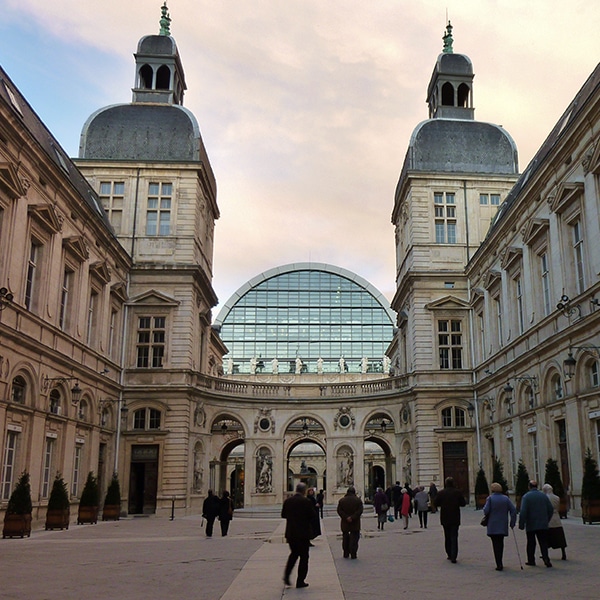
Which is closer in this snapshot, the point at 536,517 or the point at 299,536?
the point at 299,536

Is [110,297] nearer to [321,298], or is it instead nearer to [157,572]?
[157,572]

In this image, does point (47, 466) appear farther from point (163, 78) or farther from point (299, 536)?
point (163, 78)

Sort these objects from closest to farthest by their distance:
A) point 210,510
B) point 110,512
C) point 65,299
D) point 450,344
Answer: point 210,510 → point 65,299 → point 110,512 → point 450,344

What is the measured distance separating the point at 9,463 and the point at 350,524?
1460cm

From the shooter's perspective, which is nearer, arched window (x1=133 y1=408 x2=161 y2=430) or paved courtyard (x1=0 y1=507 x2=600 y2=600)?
paved courtyard (x1=0 y1=507 x2=600 y2=600)

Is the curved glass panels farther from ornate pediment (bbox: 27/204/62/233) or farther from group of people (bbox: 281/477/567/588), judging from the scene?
group of people (bbox: 281/477/567/588)

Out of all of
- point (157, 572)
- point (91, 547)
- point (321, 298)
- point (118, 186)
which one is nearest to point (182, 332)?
point (118, 186)

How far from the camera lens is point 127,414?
38.8 m

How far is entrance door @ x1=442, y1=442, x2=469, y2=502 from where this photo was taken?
39.9 meters

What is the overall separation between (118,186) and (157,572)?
31.8m

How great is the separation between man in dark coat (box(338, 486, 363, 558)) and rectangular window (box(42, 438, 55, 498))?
1584 centimetres

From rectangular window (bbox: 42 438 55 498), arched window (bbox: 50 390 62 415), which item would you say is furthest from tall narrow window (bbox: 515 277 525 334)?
rectangular window (bbox: 42 438 55 498)

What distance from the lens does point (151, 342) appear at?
131ft

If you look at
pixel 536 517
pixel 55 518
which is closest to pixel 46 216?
pixel 55 518
